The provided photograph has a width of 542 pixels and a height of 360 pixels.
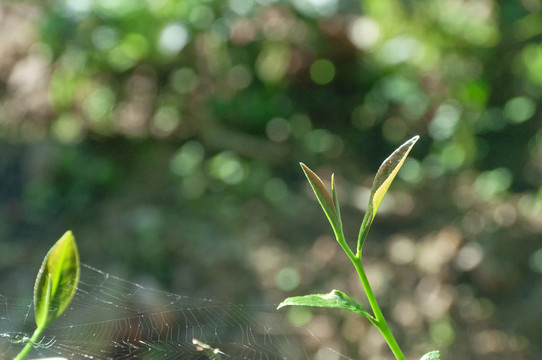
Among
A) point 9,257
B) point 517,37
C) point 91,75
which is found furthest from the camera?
point 91,75

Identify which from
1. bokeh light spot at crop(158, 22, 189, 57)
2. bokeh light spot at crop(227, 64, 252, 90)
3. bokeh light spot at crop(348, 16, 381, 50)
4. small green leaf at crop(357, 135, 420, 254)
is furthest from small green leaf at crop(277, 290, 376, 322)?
bokeh light spot at crop(348, 16, 381, 50)

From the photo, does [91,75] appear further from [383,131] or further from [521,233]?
[521,233]

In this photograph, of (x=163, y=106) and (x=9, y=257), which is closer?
(x=9, y=257)

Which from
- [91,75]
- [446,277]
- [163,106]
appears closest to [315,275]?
[446,277]

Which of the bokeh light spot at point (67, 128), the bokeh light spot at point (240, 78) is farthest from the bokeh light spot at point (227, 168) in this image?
the bokeh light spot at point (67, 128)

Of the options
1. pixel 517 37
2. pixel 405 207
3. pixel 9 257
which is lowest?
pixel 9 257

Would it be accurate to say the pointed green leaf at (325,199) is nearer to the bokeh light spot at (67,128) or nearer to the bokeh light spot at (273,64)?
the bokeh light spot at (273,64)

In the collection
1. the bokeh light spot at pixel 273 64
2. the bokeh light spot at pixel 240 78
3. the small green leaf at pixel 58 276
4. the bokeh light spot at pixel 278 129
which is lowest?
the small green leaf at pixel 58 276
